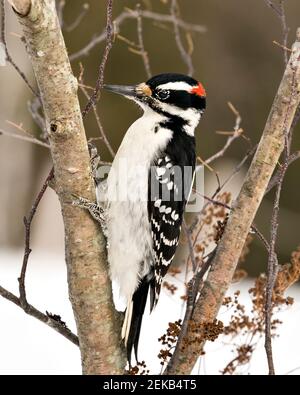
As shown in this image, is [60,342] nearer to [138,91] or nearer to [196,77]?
[138,91]

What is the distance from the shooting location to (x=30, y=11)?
2490mm

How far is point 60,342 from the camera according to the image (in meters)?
5.31

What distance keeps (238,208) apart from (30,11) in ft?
4.35

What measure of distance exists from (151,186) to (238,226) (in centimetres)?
64

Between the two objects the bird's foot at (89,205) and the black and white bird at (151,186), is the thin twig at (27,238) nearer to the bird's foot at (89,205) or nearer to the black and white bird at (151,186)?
the bird's foot at (89,205)

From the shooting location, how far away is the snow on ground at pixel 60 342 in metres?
4.86

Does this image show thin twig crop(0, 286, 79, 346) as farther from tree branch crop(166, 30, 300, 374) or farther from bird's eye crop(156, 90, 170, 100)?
bird's eye crop(156, 90, 170, 100)

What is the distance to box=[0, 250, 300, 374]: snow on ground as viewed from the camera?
191 inches

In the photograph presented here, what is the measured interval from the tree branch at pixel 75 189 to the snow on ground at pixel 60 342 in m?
0.94

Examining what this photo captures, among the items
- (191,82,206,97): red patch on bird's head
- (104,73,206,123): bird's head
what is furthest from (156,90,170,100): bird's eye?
(191,82,206,97): red patch on bird's head

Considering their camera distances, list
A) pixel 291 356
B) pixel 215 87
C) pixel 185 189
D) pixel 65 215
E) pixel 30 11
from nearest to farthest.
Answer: pixel 30 11 → pixel 65 215 → pixel 185 189 → pixel 291 356 → pixel 215 87

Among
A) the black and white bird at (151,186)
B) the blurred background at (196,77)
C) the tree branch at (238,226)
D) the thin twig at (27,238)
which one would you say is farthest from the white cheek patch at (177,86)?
the blurred background at (196,77)

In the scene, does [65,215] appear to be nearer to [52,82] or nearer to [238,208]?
[52,82]
